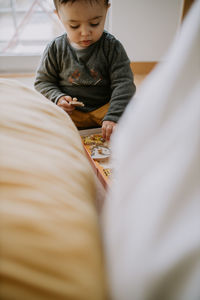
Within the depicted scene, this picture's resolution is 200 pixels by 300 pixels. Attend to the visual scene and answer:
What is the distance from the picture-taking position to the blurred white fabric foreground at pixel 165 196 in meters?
0.18

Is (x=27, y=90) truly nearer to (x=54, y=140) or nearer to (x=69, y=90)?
(x=54, y=140)

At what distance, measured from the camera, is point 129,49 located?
174cm

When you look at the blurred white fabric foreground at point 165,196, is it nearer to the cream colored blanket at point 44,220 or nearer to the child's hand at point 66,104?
the cream colored blanket at point 44,220

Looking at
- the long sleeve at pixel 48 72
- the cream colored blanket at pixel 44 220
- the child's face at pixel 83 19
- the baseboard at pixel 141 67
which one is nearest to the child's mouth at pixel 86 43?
the child's face at pixel 83 19

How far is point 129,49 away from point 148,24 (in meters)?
0.19

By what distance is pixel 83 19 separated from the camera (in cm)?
84

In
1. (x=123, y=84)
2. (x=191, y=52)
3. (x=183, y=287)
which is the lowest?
(x=123, y=84)

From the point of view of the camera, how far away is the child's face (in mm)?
810

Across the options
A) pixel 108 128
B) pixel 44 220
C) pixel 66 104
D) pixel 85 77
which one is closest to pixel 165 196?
pixel 44 220

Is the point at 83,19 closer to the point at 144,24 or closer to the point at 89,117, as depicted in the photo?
the point at 89,117

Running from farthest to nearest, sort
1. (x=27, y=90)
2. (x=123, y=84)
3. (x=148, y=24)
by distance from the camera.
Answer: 1. (x=148, y=24)
2. (x=123, y=84)
3. (x=27, y=90)

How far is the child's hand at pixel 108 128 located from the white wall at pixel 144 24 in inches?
40.7

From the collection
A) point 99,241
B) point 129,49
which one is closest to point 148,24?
point 129,49

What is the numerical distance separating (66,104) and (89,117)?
14 centimetres
